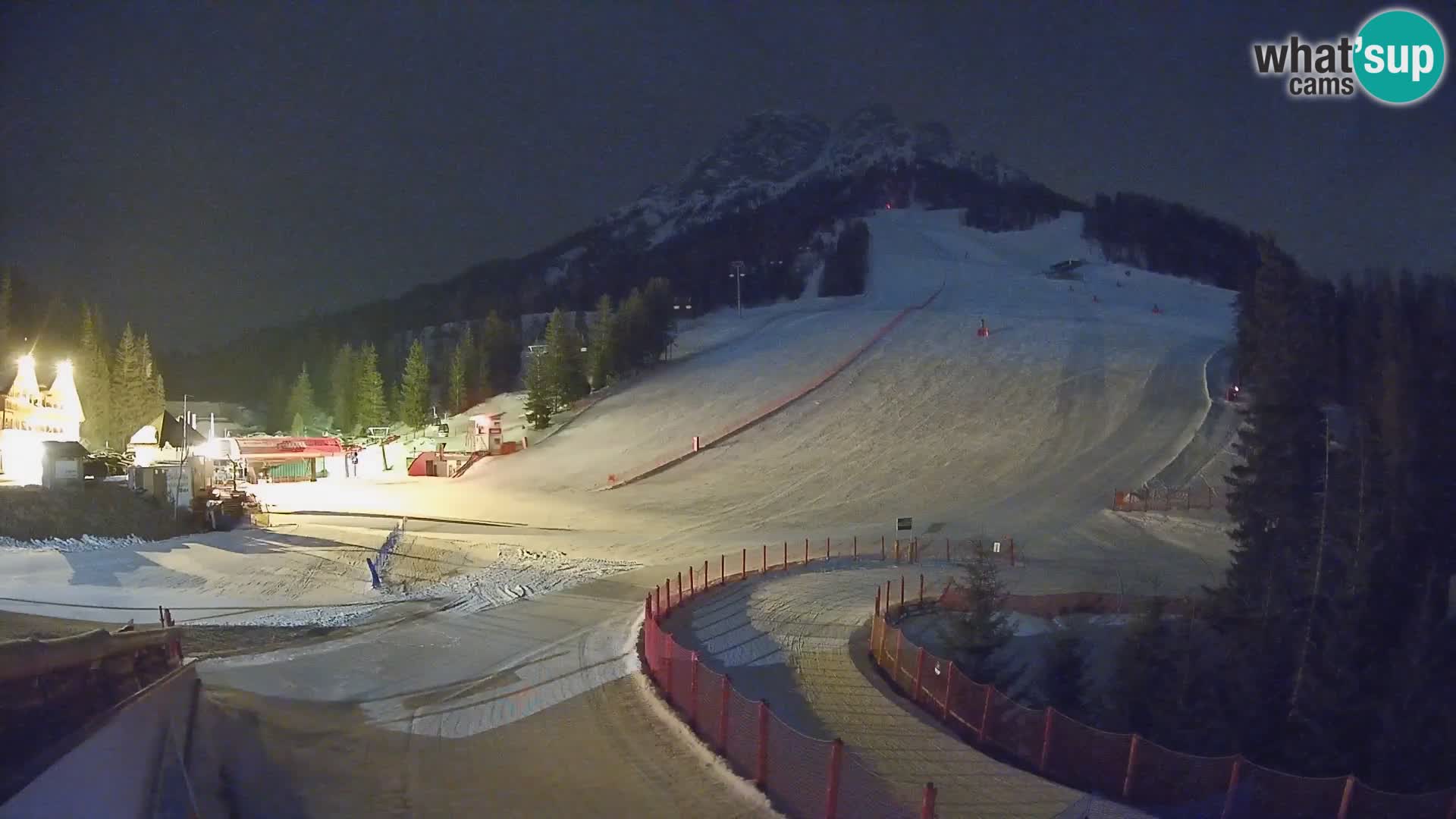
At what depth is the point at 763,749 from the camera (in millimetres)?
9133

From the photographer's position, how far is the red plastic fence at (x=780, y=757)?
27.8 ft

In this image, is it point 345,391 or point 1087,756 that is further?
point 345,391

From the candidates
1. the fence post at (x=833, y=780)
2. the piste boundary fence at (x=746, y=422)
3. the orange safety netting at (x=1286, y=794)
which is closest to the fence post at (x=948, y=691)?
the orange safety netting at (x=1286, y=794)

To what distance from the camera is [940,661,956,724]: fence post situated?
12.6 meters

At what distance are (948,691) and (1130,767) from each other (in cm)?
308

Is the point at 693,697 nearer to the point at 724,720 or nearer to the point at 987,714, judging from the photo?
the point at 724,720

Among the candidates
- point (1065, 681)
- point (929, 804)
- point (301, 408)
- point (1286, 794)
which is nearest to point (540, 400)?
point (1065, 681)

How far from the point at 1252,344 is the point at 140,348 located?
7330cm

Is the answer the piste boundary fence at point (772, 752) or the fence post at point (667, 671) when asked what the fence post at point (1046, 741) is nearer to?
the piste boundary fence at point (772, 752)

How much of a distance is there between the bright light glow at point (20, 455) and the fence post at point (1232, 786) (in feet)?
127

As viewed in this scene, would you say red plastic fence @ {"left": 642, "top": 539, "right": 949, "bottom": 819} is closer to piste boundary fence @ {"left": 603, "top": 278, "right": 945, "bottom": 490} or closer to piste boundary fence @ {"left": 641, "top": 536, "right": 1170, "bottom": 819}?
piste boundary fence @ {"left": 641, "top": 536, "right": 1170, "bottom": 819}

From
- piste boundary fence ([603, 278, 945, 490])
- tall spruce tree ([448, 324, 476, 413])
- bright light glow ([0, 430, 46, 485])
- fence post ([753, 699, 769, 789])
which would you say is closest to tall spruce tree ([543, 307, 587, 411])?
Result: piste boundary fence ([603, 278, 945, 490])

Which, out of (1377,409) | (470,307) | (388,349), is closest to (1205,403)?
(1377,409)

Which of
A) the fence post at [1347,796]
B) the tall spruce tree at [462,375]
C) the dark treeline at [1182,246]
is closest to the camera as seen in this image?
the fence post at [1347,796]
